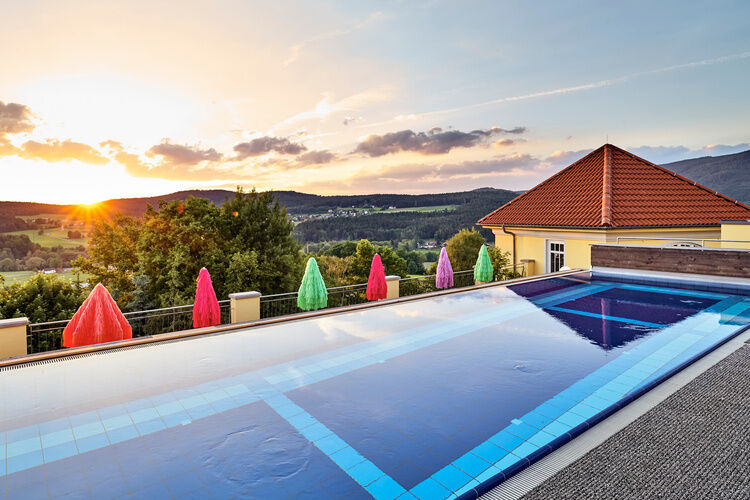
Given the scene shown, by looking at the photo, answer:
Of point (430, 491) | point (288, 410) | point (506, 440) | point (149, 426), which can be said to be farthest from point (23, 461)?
point (506, 440)

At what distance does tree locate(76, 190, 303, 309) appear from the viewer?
22203 mm

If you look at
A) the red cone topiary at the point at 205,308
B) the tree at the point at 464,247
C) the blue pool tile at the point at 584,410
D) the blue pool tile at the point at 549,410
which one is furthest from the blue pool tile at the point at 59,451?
the tree at the point at 464,247

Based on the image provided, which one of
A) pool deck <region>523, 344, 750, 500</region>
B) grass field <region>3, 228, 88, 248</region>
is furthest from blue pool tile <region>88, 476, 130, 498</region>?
grass field <region>3, 228, 88, 248</region>

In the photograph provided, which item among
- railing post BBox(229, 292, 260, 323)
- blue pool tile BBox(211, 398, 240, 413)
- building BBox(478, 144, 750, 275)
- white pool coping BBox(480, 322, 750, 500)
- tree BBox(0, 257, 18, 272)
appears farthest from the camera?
tree BBox(0, 257, 18, 272)

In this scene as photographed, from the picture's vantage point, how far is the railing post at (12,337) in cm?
668

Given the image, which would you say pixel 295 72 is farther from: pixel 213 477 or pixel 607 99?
pixel 213 477

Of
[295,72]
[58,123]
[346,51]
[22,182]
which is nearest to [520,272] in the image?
[346,51]

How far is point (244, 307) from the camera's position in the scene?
30.7 feet

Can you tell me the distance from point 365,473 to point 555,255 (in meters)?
17.1

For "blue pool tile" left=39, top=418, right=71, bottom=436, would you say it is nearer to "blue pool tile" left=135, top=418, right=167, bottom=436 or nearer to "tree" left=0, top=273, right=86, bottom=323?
"blue pool tile" left=135, top=418, right=167, bottom=436

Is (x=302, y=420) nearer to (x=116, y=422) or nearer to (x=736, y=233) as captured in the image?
(x=116, y=422)

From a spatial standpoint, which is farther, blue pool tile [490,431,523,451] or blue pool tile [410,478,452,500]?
blue pool tile [490,431,523,451]

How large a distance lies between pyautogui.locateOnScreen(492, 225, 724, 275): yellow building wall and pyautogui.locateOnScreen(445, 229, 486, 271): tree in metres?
28.0

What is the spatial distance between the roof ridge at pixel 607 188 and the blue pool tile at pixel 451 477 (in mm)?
15183
